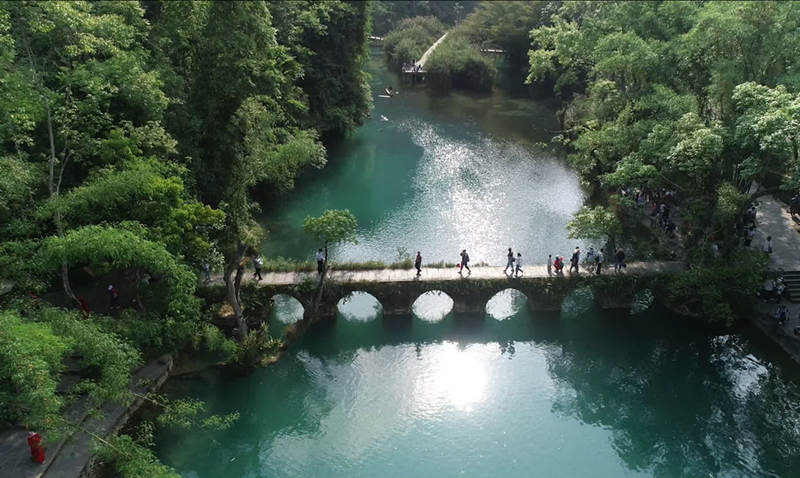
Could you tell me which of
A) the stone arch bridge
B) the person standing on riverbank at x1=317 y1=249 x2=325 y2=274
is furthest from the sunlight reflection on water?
the person standing on riverbank at x1=317 y1=249 x2=325 y2=274

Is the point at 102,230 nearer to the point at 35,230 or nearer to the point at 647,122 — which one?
the point at 35,230

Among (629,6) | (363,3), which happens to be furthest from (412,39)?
(629,6)

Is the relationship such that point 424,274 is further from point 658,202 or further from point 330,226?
point 658,202

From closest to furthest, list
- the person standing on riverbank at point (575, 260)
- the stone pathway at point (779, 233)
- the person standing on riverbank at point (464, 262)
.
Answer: the person standing on riverbank at point (575, 260) < the person standing on riverbank at point (464, 262) < the stone pathway at point (779, 233)

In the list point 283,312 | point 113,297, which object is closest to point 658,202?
point 283,312

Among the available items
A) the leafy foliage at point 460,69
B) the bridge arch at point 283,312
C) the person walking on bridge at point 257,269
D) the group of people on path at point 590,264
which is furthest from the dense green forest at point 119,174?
the leafy foliage at point 460,69

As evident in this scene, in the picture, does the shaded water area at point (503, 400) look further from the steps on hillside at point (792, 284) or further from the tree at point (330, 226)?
the tree at point (330, 226)
